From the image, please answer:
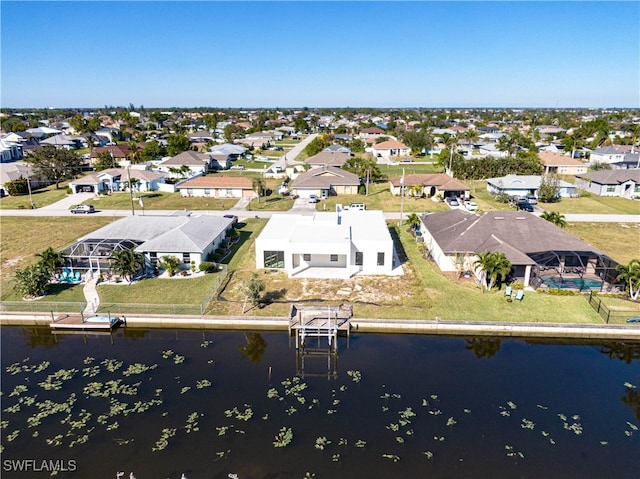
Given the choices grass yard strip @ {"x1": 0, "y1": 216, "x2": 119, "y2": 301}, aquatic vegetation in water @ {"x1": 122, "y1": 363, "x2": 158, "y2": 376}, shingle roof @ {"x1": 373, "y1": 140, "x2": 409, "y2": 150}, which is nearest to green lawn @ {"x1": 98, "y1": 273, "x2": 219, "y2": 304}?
grass yard strip @ {"x1": 0, "y1": 216, "x2": 119, "y2": 301}

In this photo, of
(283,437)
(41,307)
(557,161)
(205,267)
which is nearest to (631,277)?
(283,437)

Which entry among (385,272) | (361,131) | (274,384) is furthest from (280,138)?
(274,384)

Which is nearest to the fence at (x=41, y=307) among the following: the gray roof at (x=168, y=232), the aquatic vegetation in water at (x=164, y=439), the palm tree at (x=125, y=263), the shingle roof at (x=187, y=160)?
the palm tree at (x=125, y=263)

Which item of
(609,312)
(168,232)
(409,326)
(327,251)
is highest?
(168,232)

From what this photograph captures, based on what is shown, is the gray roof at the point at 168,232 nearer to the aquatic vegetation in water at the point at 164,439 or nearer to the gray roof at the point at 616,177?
the aquatic vegetation in water at the point at 164,439

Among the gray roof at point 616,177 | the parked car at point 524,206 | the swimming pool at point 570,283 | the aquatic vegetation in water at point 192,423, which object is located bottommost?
the aquatic vegetation in water at point 192,423

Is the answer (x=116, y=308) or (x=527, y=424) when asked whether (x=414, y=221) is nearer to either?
(x=527, y=424)
